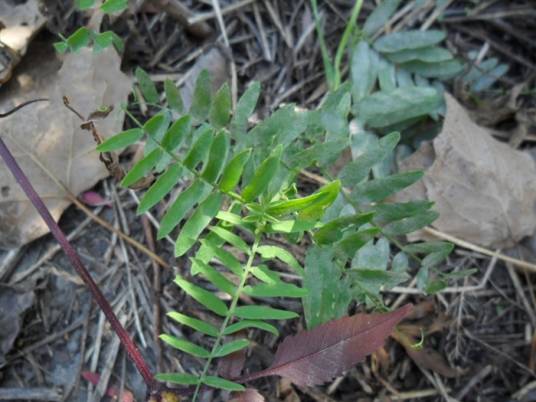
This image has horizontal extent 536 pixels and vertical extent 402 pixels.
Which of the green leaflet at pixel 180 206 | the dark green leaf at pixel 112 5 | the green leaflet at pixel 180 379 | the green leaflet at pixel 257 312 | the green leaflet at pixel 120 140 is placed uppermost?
the dark green leaf at pixel 112 5

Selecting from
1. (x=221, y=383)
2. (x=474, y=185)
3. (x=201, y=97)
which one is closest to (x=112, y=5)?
(x=201, y=97)

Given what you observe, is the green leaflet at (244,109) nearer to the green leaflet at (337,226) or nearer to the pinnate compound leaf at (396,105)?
the green leaflet at (337,226)

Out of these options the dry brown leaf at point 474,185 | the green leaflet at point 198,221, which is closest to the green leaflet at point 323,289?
the green leaflet at point 198,221

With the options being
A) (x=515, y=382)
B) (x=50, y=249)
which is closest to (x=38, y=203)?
(x=50, y=249)

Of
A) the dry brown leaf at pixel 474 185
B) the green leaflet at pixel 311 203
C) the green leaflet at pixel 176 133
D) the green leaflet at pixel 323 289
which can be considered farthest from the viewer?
the dry brown leaf at pixel 474 185

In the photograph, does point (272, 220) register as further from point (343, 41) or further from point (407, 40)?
point (407, 40)

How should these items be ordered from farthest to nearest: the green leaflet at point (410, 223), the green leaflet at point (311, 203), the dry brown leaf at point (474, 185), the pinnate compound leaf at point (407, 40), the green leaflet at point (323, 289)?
the pinnate compound leaf at point (407, 40), the dry brown leaf at point (474, 185), the green leaflet at point (410, 223), the green leaflet at point (323, 289), the green leaflet at point (311, 203)

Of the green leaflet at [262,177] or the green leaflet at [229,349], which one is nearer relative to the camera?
the green leaflet at [262,177]
